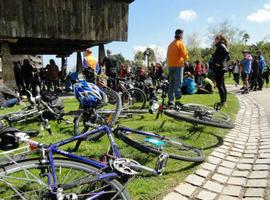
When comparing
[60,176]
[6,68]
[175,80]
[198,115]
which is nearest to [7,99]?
[175,80]

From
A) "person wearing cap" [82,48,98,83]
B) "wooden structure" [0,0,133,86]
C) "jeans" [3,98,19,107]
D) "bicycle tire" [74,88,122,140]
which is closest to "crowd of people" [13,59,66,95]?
"wooden structure" [0,0,133,86]

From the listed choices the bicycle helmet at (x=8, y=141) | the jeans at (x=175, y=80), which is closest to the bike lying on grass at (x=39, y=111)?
the jeans at (x=175, y=80)

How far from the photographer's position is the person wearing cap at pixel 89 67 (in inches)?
420

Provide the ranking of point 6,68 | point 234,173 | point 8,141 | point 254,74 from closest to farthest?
point 8,141 < point 234,173 < point 6,68 < point 254,74

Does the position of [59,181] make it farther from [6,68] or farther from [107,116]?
[6,68]

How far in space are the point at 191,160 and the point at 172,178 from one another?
522mm

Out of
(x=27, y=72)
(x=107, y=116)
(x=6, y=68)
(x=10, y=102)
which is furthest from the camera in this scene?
(x=27, y=72)

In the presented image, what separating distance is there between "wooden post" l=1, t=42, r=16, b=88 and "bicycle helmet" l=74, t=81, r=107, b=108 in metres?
12.7

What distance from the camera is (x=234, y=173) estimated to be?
203 inches

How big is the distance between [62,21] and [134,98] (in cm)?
973

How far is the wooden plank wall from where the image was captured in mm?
17547

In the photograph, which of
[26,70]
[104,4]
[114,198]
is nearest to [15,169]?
[114,198]

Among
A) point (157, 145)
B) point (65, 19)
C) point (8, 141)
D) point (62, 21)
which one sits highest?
point (65, 19)

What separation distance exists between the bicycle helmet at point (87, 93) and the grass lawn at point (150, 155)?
0.76 metres
